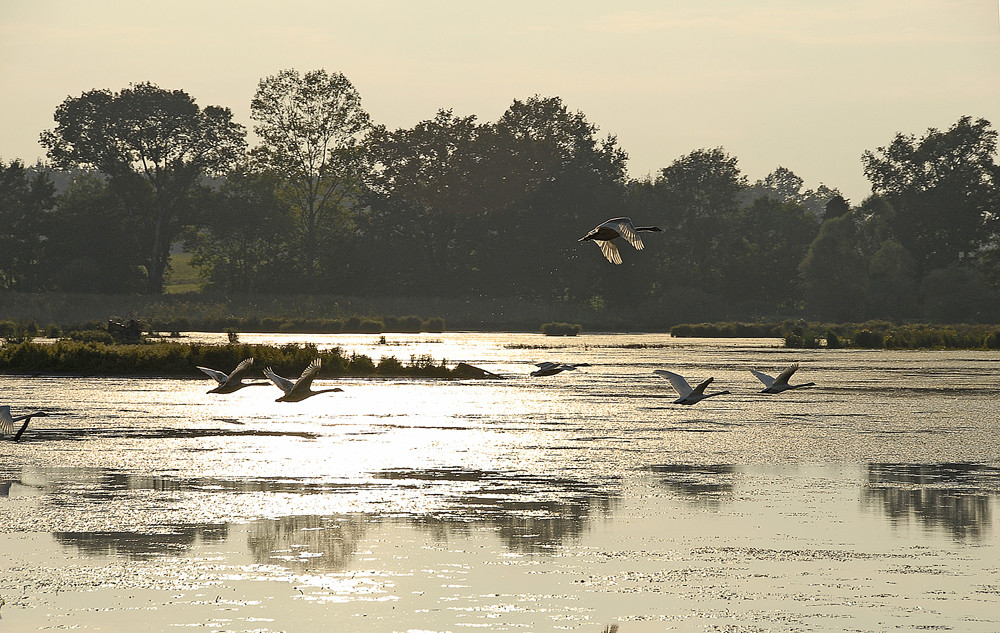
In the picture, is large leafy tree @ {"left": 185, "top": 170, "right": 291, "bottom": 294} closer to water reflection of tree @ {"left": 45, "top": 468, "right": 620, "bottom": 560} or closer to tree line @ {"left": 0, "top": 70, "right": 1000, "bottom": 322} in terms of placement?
tree line @ {"left": 0, "top": 70, "right": 1000, "bottom": 322}

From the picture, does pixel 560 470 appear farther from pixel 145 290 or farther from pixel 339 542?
pixel 145 290

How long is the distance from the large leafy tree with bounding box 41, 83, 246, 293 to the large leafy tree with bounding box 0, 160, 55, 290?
3.85 metres

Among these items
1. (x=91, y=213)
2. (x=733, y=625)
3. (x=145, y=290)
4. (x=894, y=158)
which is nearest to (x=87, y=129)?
(x=91, y=213)

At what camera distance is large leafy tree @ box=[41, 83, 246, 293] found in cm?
10012

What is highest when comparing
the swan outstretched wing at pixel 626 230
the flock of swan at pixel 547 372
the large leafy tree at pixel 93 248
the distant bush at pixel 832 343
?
the large leafy tree at pixel 93 248

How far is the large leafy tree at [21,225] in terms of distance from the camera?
9788cm

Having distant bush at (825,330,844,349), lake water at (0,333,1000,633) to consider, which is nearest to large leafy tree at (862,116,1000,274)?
distant bush at (825,330,844,349)

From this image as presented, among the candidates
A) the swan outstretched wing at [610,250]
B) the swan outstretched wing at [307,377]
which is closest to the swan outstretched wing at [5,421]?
the swan outstretched wing at [307,377]

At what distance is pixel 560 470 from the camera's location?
1888cm

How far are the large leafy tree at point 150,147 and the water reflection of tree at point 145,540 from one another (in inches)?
3558

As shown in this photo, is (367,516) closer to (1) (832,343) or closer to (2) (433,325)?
(1) (832,343)

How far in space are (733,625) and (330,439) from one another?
1325cm

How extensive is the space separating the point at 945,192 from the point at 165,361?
88.4 meters

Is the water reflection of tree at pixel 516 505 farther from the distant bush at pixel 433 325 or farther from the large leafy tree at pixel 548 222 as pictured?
the large leafy tree at pixel 548 222
